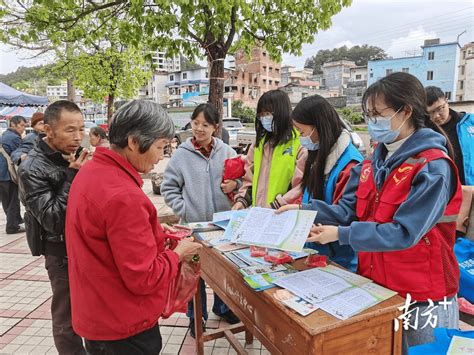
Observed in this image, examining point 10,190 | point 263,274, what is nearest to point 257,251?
point 263,274

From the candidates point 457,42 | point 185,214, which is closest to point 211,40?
point 185,214

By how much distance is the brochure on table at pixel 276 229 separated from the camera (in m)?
1.58

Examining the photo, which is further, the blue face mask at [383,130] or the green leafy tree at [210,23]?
the green leafy tree at [210,23]

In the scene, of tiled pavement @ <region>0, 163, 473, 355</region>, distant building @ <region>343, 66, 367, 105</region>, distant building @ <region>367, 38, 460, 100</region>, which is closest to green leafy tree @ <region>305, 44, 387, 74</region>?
distant building @ <region>343, 66, 367, 105</region>

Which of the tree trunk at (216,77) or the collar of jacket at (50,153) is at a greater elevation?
the tree trunk at (216,77)

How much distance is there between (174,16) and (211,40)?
662mm

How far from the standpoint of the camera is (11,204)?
5.46 metres

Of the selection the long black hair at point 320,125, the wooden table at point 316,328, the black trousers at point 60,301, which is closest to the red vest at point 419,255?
the wooden table at point 316,328

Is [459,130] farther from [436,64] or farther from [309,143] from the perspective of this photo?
[436,64]

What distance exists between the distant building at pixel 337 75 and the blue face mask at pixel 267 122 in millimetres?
55018

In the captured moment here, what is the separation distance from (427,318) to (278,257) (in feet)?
2.15

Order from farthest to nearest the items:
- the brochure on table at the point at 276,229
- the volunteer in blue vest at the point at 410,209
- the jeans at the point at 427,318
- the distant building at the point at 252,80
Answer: the distant building at the point at 252,80 → the brochure on table at the point at 276,229 → the jeans at the point at 427,318 → the volunteer in blue vest at the point at 410,209

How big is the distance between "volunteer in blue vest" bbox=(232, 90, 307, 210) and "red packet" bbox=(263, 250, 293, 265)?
0.52 m

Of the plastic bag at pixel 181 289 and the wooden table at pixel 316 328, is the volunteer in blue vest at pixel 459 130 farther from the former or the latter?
the plastic bag at pixel 181 289
